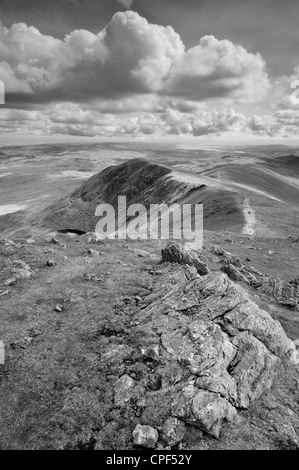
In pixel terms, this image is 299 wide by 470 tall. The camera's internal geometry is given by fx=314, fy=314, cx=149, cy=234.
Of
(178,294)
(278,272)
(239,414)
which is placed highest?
(178,294)

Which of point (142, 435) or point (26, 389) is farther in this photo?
point (26, 389)

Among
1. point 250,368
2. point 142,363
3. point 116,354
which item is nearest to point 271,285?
point 250,368

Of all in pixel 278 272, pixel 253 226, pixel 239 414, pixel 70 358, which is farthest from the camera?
pixel 253 226

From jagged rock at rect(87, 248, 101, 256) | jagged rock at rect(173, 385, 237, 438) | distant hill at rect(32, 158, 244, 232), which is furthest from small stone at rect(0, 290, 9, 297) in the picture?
distant hill at rect(32, 158, 244, 232)

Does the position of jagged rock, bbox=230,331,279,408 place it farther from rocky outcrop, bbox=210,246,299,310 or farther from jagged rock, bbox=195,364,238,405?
rocky outcrop, bbox=210,246,299,310

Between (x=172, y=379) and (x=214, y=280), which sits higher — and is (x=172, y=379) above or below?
below

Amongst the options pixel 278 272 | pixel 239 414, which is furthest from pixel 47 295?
pixel 278 272

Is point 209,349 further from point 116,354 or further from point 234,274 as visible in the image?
point 234,274
